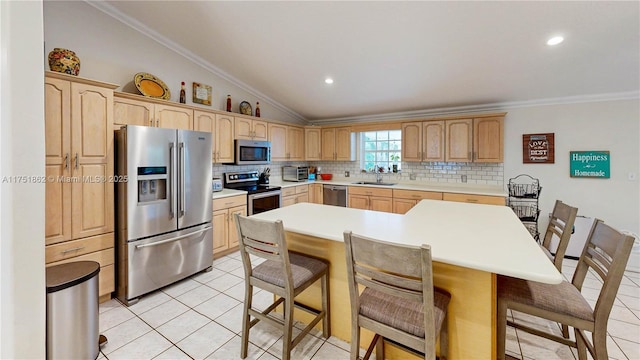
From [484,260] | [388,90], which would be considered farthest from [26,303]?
[388,90]

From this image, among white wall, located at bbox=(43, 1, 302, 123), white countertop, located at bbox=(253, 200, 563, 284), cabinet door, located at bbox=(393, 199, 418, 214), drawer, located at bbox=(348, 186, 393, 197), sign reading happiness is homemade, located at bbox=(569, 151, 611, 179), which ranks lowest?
cabinet door, located at bbox=(393, 199, 418, 214)

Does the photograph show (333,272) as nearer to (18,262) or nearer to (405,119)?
(18,262)

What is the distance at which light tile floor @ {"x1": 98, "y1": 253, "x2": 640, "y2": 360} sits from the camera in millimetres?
1821

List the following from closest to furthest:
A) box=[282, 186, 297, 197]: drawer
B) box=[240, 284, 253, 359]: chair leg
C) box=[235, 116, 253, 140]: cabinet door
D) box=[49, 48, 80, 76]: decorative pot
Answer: box=[240, 284, 253, 359]: chair leg < box=[49, 48, 80, 76]: decorative pot < box=[235, 116, 253, 140]: cabinet door < box=[282, 186, 297, 197]: drawer

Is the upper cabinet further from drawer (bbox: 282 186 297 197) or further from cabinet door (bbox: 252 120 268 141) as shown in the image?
cabinet door (bbox: 252 120 268 141)

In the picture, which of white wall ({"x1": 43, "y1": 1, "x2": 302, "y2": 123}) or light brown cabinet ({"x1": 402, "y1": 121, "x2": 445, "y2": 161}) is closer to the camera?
white wall ({"x1": 43, "y1": 1, "x2": 302, "y2": 123})

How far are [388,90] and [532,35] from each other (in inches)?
72.6

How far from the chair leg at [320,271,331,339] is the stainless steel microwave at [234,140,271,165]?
2.77m

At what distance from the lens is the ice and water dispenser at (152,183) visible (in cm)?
251

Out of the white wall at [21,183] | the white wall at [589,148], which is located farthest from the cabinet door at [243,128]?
the white wall at [589,148]

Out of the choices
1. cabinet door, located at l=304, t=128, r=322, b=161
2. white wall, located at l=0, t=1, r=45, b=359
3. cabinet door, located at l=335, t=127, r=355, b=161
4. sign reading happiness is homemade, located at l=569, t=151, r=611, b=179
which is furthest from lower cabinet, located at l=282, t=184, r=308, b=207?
sign reading happiness is homemade, located at l=569, t=151, r=611, b=179

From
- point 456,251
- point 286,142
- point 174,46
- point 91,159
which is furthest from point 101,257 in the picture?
point 286,142

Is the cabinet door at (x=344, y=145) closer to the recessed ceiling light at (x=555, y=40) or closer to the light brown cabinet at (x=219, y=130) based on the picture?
the light brown cabinet at (x=219, y=130)

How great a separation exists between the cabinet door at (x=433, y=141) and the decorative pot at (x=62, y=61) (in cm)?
460
